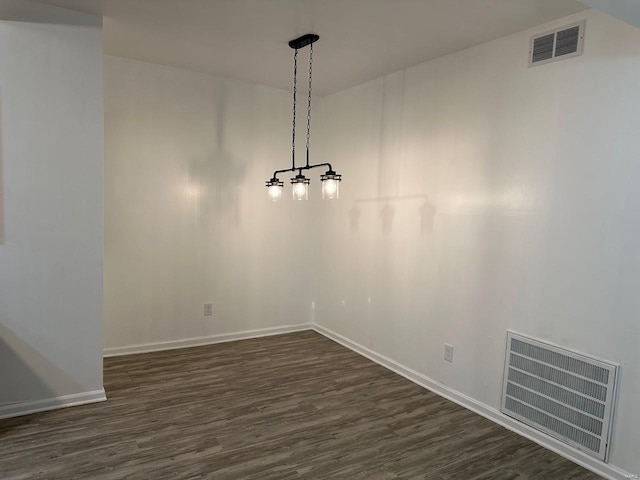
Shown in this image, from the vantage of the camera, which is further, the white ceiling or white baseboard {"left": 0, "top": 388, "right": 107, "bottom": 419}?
white baseboard {"left": 0, "top": 388, "right": 107, "bottom": 419}

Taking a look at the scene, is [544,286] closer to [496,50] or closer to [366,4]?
[496,50]

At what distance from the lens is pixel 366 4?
275cm

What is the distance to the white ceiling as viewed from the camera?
9.11 ft

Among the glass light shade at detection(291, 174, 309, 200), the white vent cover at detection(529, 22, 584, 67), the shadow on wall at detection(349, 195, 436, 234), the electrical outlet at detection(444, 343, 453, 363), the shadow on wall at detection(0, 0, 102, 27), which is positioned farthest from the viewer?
the shadow on wall at detection(349, 195, 436, 234)

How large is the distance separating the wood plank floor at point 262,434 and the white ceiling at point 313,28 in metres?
2.76

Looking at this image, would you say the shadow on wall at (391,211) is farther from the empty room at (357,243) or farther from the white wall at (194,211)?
the white wall at (194,211)

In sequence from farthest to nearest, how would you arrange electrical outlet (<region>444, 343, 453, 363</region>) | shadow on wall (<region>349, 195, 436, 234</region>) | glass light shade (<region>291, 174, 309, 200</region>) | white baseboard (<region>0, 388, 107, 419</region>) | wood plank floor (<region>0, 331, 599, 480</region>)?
shadow on wall (<region>349, 195, 436, 234</region>) < electrical outlet (<region>444, 343, 453, 363</region>) < glass light shade (<region>291, 174, 309, 200</region>) < white baseboard (<region>0, 388, 107, 419</region>) < wood plank floor (<region>0, 331, 599, 480</region>)

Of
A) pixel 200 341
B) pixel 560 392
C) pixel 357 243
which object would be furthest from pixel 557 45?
pixel 200 341

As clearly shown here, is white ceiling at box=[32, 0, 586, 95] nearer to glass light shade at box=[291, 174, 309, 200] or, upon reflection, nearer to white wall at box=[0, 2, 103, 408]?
white wall at box=[0, 2, 103, 408]

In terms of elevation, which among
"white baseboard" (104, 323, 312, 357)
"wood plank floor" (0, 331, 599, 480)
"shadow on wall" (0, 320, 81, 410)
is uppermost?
"shadow on wall" (0, 320, 81, 410)

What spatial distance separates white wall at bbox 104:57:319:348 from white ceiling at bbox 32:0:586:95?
0.48m

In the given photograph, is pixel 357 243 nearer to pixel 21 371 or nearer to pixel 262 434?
pixel 262 434

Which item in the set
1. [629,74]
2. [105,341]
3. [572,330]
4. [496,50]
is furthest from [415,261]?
[105,341]

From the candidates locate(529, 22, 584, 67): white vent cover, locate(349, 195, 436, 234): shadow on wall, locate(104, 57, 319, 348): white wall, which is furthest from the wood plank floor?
locate(529, 22, 584, 67): white vent cover
